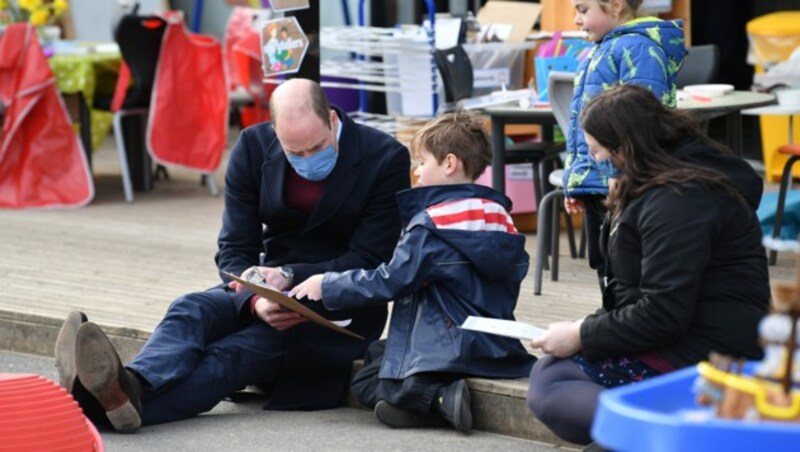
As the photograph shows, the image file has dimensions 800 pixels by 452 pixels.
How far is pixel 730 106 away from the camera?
22.0 feet

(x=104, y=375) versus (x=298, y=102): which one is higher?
(x=298, y=102)

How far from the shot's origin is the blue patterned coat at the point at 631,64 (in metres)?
5.34

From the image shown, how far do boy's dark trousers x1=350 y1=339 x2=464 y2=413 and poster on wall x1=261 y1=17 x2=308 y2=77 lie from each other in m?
1.42

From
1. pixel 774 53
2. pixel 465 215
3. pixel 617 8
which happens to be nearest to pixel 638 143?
pixel 465 215

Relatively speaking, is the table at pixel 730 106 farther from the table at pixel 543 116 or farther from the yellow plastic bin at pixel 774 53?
the yellow plastic bin at pixel 774 53

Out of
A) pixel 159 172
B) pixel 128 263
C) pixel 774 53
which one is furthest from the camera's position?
pixel 159 172

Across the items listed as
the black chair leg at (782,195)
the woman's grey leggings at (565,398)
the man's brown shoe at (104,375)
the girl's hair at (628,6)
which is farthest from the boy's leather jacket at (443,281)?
the black chair leg at (782,195)

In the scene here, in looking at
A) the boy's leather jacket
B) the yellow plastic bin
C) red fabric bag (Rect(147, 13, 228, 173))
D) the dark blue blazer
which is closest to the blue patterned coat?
the boy's leather jacket

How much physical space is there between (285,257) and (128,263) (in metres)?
2.64

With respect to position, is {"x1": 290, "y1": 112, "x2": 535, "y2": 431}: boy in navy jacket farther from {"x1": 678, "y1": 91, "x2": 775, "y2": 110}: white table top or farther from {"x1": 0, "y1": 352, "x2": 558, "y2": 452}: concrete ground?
{"x1": 678, "y1": 91, "x2": 775, "y2": 110}: white table top

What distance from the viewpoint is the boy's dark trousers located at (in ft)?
16.3

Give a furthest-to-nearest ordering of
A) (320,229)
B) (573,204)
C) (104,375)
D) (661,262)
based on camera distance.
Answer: (573,204) < (320,229) < (104,375) < (661,262)

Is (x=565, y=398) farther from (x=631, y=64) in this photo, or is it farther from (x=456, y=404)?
(x=631, y=64)

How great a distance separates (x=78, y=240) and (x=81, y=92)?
1.90 m
